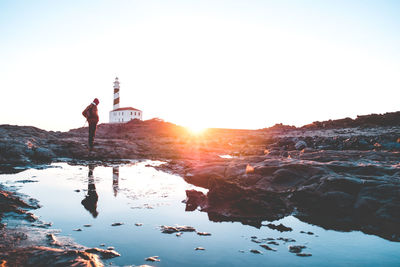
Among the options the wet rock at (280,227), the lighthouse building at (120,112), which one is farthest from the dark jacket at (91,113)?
the lighthouse building at (120,112)

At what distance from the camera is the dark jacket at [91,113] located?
15891 mm

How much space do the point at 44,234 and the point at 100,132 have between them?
58.5m

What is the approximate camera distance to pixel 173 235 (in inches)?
214

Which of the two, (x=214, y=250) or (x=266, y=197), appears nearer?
(x=214, y=250)

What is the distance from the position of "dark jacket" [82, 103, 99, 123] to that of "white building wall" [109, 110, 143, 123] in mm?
71103

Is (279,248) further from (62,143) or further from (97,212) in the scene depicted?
(62,143)

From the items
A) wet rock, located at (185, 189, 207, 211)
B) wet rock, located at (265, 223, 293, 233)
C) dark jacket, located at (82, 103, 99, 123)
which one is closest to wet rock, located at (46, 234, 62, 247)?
wet rock, located at (185, 189, 207, 211)

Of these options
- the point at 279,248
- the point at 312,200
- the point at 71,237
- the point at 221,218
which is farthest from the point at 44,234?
the point at 312,200

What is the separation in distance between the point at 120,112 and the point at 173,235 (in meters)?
86.4

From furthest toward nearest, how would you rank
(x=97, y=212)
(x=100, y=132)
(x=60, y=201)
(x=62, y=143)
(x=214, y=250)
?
(x=100, y=132) < (x=62, y=143) < (x=60, y=201) < (x=97, y=212) < (x=214, y=250)

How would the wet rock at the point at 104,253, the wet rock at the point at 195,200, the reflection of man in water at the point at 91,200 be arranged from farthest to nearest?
the wet rock at the point at 195,200
the reflection of man in water at the point at 91,200
the wet rock at the point at 104,253

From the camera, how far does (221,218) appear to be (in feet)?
22.1

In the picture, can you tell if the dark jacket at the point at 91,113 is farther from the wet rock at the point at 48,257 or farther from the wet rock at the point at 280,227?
the wet rock at the point at 280,227

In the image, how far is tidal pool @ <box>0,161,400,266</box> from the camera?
4.48 m
